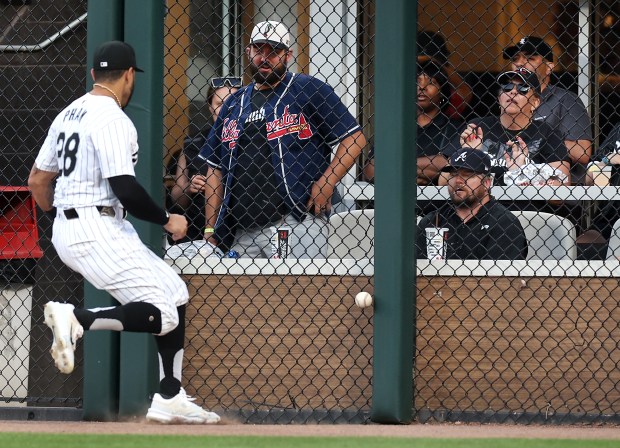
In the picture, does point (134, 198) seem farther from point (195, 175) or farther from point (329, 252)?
point (195, 175)

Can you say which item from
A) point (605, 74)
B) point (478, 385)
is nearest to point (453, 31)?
point (605, 74)

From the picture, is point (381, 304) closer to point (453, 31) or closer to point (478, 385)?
point (478, 385)

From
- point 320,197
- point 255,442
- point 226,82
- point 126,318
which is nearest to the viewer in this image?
point 255,442

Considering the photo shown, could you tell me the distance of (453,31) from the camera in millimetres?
9305

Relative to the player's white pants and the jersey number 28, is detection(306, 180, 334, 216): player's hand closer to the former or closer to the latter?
the player's white pants

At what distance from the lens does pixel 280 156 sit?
7.23 metres

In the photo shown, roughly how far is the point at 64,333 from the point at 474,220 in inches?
99.1

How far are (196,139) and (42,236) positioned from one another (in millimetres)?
1321

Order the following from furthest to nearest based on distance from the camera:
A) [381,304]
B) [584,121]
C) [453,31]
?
[453,31] < [584,121] < [381,304]

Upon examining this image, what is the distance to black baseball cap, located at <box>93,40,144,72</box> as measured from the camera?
620cm

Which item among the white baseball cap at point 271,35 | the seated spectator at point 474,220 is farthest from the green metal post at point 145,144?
the seated spectator at point 474,220

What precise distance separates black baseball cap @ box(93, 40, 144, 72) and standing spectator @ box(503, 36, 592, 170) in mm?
2895

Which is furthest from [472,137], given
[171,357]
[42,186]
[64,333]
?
[64,333]

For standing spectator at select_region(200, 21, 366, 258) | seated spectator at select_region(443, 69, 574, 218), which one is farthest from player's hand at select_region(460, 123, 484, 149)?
standing spectator at select_region(200, 21, 366, 258)
